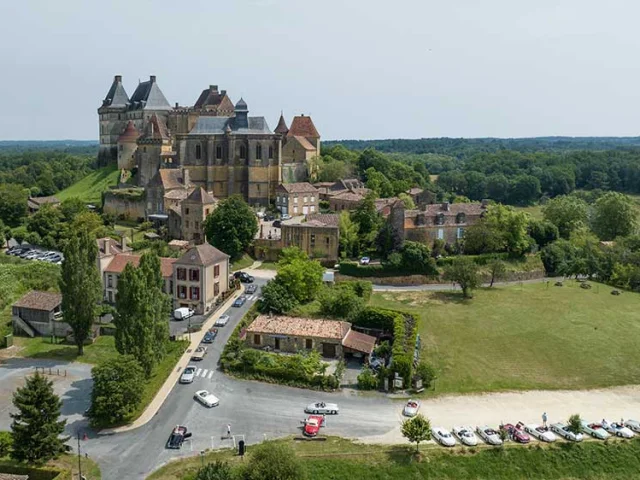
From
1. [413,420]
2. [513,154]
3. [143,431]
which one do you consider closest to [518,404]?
[413,420]

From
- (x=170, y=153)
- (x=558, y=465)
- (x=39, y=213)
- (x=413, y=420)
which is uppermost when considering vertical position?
(x=170, y=153)

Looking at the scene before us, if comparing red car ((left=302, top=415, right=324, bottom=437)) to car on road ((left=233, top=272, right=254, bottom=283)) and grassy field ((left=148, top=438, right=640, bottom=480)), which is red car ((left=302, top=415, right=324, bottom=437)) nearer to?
grassy field ((left=148, top=438, right=640, bottom=480))

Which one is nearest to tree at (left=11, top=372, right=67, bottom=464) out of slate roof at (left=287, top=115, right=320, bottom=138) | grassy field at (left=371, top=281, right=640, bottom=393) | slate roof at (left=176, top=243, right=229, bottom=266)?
slate roof at (left=176, top=243, right=229, bottom=266)

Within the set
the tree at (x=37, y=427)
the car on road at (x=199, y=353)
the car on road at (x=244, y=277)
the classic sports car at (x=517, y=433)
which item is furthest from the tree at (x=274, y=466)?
the car on road at (x=244, y=277)

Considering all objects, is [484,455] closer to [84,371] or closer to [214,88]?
[84,371]

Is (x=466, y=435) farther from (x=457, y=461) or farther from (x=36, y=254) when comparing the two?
(x=36, y=254)

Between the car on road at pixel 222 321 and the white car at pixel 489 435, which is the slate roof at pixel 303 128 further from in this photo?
the white car at pixel 489 435

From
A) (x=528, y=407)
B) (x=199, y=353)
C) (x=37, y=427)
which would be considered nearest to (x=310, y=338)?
(x=199, y=353)
